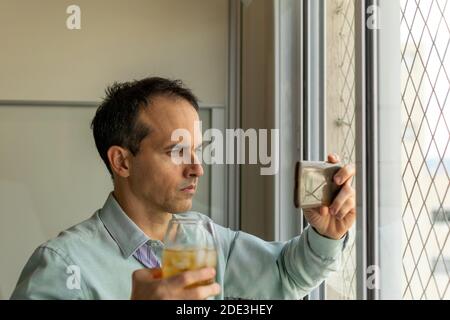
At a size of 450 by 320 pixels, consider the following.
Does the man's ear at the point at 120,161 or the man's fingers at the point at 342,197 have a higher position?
the man's ear at the point at 120,161

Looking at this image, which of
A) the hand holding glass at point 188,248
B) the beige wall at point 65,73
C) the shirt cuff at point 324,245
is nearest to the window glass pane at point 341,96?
the shirt cuff at point 324,245

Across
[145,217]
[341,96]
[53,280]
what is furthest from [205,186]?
[53,280]

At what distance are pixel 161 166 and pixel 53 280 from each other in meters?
0.21

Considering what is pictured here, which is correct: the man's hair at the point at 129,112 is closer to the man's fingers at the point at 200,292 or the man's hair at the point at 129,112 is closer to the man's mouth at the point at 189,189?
the man's mouth at the point at 189,189

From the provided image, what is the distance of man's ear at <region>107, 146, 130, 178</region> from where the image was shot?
78 centimetres

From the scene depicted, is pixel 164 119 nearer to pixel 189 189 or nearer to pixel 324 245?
pixel 189 189

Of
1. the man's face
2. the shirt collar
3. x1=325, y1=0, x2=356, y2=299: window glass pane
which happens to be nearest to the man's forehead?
the man's face

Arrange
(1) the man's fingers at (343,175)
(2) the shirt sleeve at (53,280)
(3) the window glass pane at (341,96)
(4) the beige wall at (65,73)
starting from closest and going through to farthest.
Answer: (2) the shirt sleeve at (53,280), (1) the man's fingers at (343,175), (3) the window glass pane at (341,96), (4) the beige wall at (65,73)

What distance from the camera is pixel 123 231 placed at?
0.73m

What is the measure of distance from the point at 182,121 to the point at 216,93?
434 mm

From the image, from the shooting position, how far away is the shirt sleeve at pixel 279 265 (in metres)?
0.80

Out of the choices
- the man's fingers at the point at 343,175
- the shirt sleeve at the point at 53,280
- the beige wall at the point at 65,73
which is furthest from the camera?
the beige wall at the point at 65,73

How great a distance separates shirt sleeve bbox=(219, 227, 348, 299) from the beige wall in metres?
0.41
